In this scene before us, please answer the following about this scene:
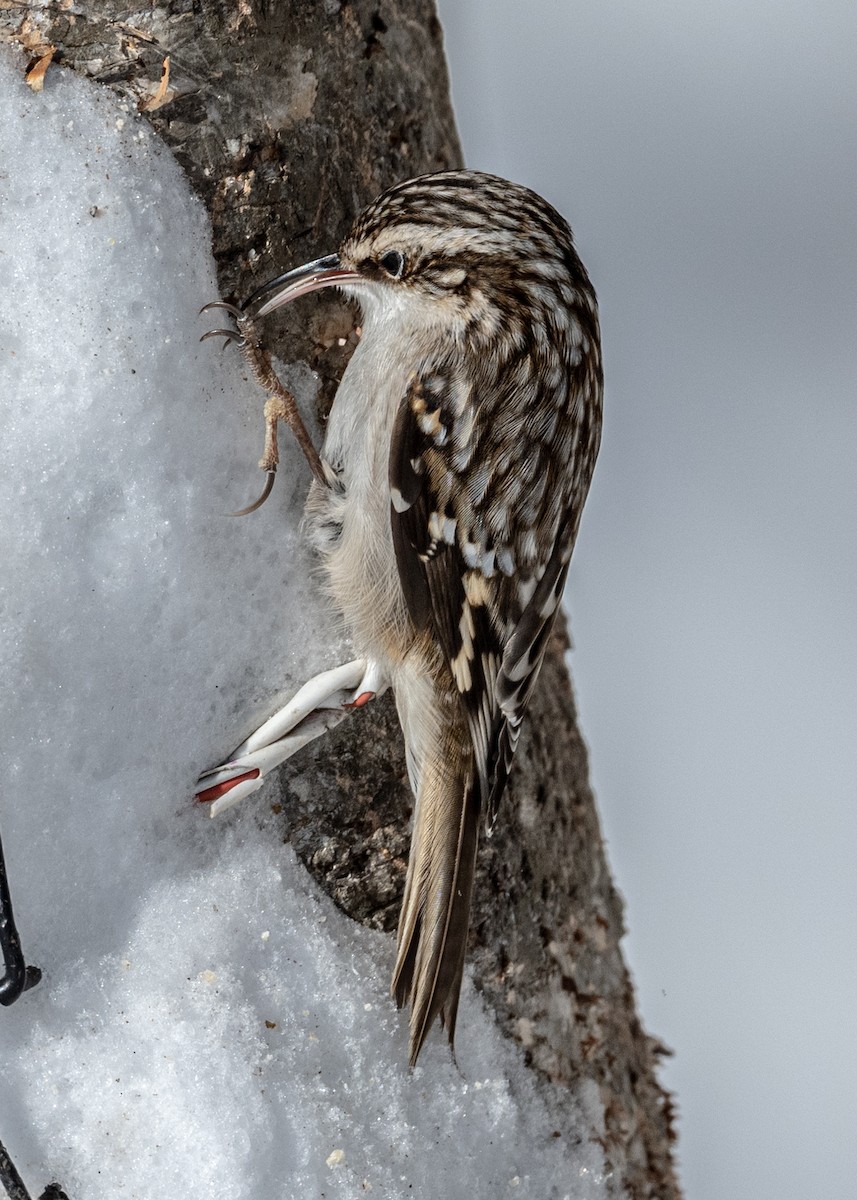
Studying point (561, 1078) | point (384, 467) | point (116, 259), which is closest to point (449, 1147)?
point (561, 1078)

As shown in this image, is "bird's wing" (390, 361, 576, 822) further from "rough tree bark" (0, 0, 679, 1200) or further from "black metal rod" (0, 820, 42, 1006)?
"black metal rod" (0, 820, 42, 1006)

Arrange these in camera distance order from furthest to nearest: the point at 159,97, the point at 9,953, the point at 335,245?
1. the point at 335,245
2. the point at 159,97
3. the point at 9,953

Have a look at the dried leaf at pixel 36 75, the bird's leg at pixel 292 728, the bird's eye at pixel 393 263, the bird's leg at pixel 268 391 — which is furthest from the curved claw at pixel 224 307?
the bird's leg at pixel 292 728

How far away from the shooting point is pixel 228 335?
4.95 feet

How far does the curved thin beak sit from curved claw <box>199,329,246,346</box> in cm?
3

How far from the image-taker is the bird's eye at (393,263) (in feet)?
4.98

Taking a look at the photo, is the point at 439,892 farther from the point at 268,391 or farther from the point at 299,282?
the point at 299,282

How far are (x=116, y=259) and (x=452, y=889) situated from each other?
83 cm

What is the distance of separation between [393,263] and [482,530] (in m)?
0.33

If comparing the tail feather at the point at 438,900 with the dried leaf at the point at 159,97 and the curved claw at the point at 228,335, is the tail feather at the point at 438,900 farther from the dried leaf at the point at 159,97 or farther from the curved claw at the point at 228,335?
the dried leaf at the point at 159,97

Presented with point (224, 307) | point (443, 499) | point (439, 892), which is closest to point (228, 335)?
point (224, 307)

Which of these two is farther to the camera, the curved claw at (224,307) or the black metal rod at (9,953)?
the curved claw at (224,307)

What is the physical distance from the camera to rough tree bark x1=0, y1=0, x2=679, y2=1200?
4.84ft

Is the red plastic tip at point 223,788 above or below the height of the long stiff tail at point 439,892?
above
